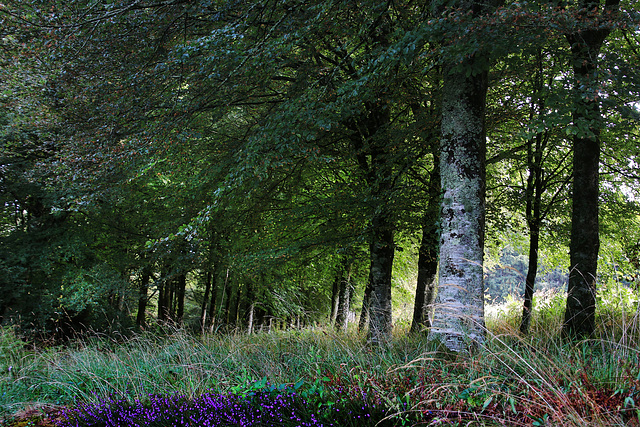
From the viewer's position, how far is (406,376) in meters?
3.19

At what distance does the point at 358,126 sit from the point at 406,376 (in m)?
6.01

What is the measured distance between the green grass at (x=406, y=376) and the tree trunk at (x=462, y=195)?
0.52 meters

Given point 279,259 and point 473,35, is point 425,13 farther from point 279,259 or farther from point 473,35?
point 279,259

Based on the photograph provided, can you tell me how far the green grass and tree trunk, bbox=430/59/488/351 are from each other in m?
0.52

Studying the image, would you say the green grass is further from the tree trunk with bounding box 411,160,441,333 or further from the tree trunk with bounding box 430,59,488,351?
the tree trunk with bounding box 411,160,441,333

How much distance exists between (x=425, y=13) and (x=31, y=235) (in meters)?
13.0

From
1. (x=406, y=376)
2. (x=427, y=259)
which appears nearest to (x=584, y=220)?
(x=406, y=376)

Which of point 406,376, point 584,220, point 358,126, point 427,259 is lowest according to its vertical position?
point 406,376

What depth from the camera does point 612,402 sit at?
2.37 m

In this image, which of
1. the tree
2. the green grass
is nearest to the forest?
the tree

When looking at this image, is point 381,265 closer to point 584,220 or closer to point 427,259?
point 427,259

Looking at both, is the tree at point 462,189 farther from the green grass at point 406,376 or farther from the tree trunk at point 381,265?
the tree trunk at point 381,265

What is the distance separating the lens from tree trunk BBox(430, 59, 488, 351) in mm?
4395

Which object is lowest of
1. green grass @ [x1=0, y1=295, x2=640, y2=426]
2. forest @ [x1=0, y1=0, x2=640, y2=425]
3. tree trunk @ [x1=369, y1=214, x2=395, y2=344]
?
green grass @ [x1=0, y1=295, x2=640, y2=426]
